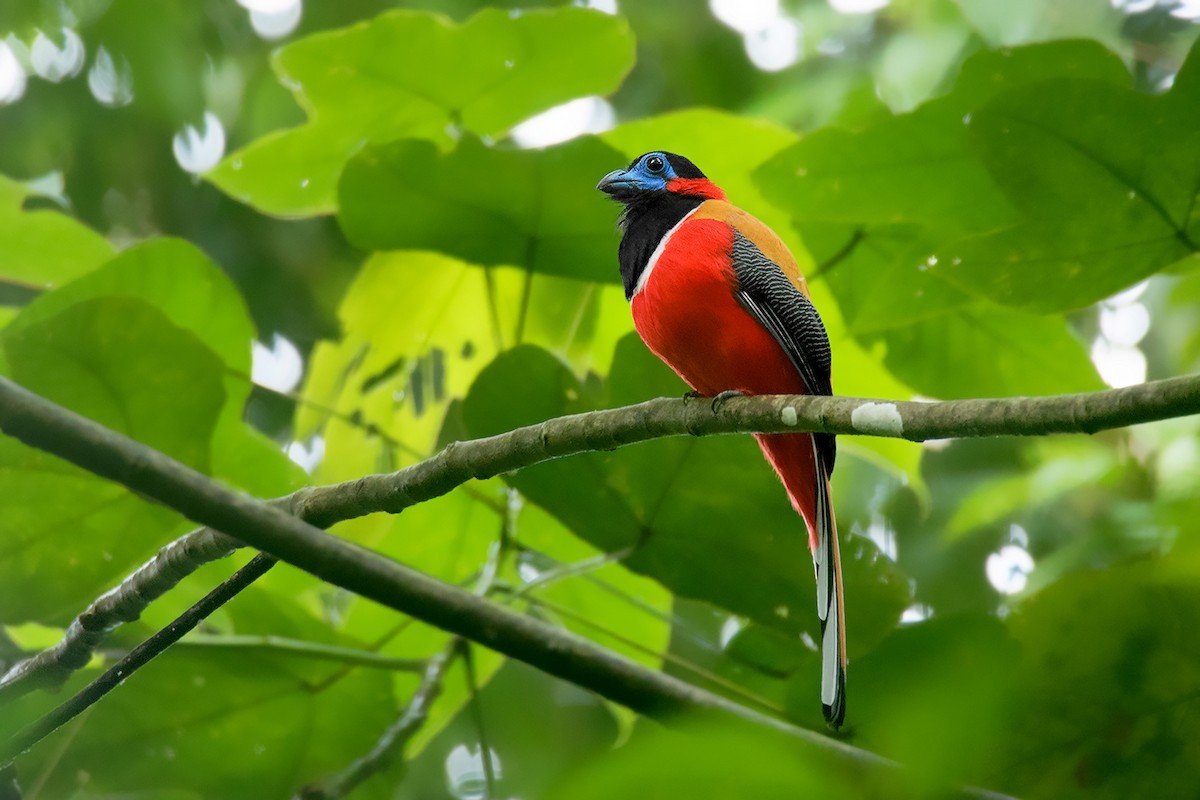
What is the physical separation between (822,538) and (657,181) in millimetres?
812

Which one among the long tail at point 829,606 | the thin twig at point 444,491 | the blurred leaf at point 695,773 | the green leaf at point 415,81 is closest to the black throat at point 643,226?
the green leaf at point 415,81

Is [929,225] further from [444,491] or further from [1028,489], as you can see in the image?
[1028,489]

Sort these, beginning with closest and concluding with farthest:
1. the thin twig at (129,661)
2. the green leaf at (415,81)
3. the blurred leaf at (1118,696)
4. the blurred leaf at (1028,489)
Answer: the thin twig at (129,661) → the blurred leaf at (1118,696) → the green leaf at (415,81) → the blurred leaf at (1028,489)

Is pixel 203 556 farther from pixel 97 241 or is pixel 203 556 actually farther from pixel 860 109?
pixel 860 109

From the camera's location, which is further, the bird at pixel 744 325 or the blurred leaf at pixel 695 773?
the bird at pixel 744 325

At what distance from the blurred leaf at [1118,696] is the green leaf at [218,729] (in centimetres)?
121

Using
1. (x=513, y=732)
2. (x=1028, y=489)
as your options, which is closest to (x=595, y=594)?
(x=513, y=732)

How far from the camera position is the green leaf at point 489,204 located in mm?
2225

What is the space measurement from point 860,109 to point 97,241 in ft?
5.56

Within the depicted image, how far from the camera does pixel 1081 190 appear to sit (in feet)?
6.32

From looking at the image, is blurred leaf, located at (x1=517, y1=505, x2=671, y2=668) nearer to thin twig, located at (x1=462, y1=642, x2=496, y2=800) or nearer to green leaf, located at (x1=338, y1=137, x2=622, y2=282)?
thin twig, located at (x1=462, y1=642, x2=496, y2=800)

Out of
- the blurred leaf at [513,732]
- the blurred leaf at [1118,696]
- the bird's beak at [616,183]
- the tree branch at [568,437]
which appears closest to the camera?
the tree branch at [568,437]

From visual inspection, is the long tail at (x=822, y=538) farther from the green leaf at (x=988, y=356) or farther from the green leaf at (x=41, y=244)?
the green leaf at (x=41, y=244)

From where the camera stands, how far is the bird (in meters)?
2.10
